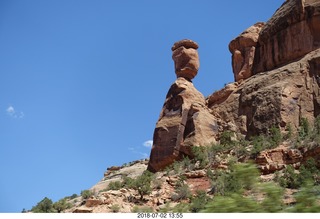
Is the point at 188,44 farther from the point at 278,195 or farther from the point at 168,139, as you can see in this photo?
the point at 278,195

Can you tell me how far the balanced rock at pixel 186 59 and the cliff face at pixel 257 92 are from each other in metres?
0.08

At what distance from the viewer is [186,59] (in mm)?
36438

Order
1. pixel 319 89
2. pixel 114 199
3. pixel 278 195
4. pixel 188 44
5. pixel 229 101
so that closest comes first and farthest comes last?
pixel 278 195
pixel 114 199
pixel 319 89
pixel 229 101
pixel 188 44

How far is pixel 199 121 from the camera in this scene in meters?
31.2

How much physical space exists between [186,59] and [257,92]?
7.79m

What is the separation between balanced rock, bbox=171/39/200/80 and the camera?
36094 millimetres

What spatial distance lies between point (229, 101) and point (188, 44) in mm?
6882

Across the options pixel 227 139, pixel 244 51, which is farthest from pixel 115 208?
pixel 244 51

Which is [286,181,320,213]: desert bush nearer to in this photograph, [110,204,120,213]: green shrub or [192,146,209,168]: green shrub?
[110,204,120,213]: green shrub

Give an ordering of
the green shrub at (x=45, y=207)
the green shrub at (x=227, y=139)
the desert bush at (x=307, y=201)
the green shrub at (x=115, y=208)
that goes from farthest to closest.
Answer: the green shrub at (x=227, y=139) < the green shrub at (x=45, y=207) < the green shrub at (x=115, y=208) < the desert bush at (x=307, y=201)

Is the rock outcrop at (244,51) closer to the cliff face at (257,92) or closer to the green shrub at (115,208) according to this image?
the cliff face at (257,92)

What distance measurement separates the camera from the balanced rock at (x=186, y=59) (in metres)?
36.1

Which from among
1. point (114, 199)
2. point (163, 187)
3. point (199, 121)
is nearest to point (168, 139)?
point (199, 121)

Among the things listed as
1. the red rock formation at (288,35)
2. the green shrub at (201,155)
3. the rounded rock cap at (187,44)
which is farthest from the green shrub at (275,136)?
the rounded rock cap at (187,44)
